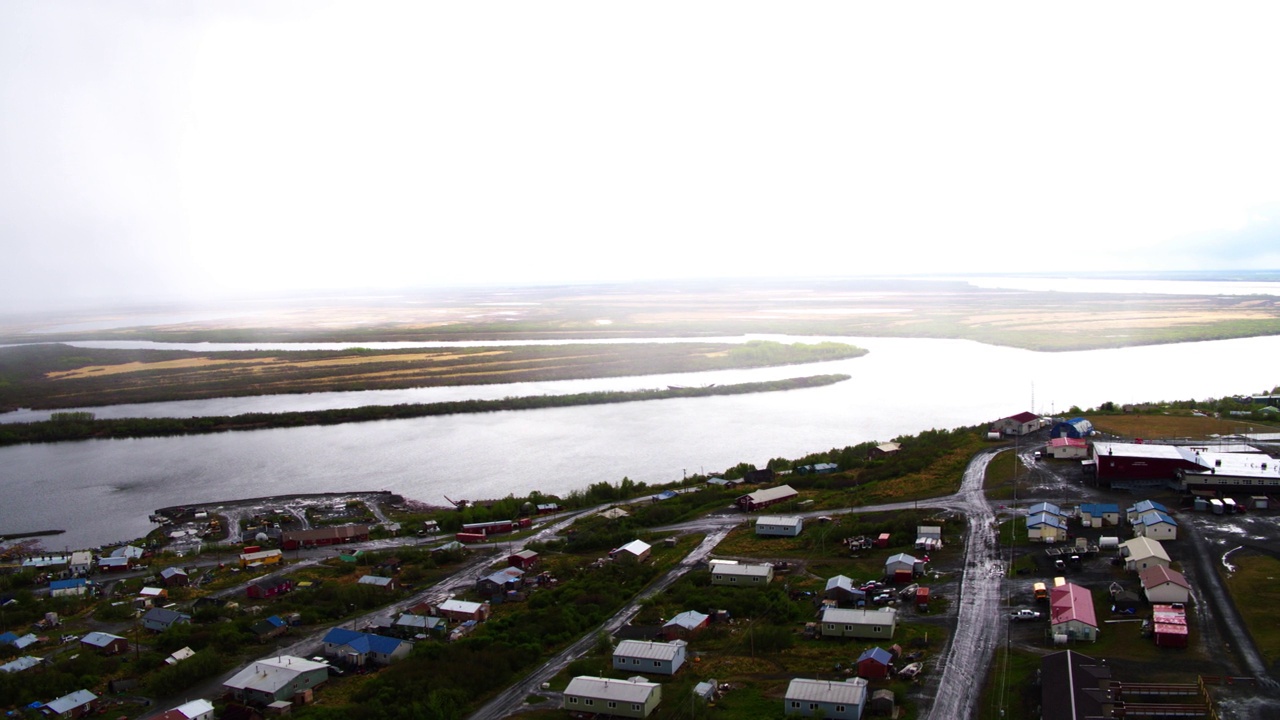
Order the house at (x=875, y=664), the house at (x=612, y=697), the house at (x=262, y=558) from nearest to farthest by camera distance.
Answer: the house at (x=612, y=697) < the house at (x=875, y=664) < the house at (x=262, y=558)

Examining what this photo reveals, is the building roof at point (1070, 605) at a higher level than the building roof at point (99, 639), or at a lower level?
higher

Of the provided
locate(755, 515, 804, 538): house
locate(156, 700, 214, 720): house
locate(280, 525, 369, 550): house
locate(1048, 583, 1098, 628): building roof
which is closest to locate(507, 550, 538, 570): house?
locate(280, 525, 369, 550): house

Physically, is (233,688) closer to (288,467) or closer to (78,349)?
(288,467)

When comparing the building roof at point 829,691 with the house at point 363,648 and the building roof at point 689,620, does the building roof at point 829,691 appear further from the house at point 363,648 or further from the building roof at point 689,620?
the house at point 363,648

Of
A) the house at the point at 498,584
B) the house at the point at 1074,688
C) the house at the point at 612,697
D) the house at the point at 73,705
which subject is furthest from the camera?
the house at the point at 498,584

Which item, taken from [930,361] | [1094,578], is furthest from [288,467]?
[930,361]

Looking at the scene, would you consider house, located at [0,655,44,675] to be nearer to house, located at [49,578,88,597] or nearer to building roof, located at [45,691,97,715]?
building roof, located at [45,691,97,715]

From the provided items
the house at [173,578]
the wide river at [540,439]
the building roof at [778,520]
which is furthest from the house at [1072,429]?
the house at [173,578]

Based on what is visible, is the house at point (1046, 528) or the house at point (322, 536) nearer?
the house at point (1046, 528)
